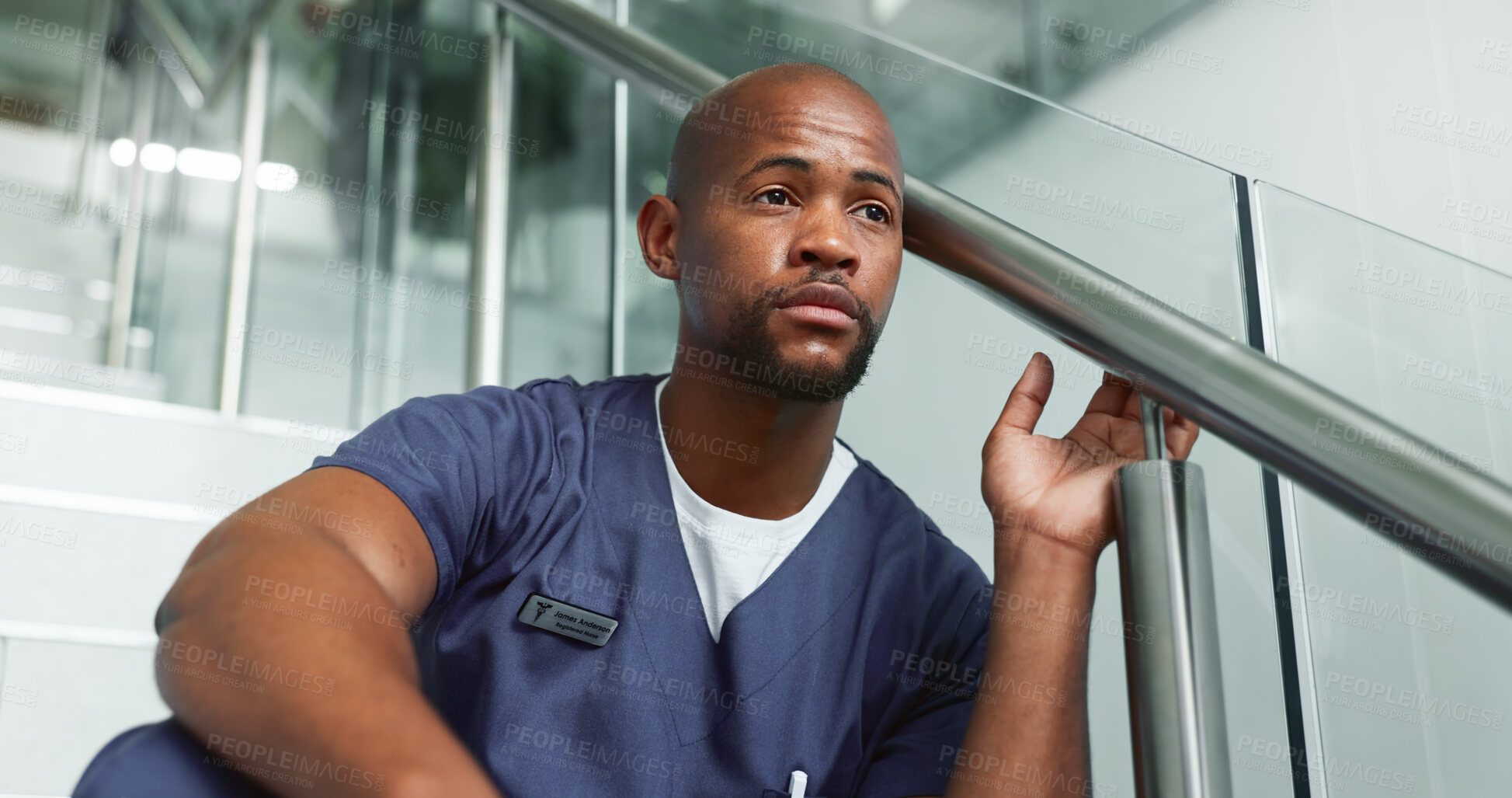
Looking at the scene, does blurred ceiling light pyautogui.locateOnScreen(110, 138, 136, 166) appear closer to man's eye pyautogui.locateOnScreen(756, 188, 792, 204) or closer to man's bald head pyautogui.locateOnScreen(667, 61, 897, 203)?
man's bald head pyautogui.locateOnScreen(667, 61, 897, 203)

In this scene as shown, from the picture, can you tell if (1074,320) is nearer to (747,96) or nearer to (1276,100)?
(747,96)

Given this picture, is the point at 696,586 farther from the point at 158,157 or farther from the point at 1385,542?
the point at 158,157

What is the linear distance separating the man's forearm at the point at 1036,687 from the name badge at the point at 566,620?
0.95 ft

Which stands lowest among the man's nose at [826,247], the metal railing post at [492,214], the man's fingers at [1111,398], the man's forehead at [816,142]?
the man's fingers at [1111,398]

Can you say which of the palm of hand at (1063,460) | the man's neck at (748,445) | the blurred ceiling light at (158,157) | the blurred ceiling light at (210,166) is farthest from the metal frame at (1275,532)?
the blurred ceiling light at (158,157)

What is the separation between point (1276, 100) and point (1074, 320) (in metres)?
0.87

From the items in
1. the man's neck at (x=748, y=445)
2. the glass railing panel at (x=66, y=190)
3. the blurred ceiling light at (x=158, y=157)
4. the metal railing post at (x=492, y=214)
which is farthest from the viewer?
the blurred ceiling light at (x=158, y=157)

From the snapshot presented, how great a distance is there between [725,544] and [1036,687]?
0.29 meters

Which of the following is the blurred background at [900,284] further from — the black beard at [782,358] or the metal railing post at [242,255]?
the black beard at [782,358]

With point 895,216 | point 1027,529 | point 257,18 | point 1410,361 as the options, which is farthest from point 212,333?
point 1410,361

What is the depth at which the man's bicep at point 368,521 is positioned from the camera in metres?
0.70

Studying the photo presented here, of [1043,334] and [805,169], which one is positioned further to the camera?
A: [1043,334]

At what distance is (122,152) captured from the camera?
123 inches

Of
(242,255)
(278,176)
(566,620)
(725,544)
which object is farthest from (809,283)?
(278,176)
